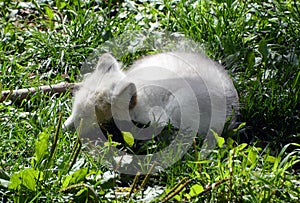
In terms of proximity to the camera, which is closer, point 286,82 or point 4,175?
point 4,175

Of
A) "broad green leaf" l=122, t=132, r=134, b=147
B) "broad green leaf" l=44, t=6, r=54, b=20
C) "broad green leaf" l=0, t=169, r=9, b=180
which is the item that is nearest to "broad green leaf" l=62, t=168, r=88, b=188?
"broad green leaf" l=0, t=169, r=9, b=180

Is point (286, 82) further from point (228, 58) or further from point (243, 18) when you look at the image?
point (243, 18)

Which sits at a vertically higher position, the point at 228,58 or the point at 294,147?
the point at 228,58

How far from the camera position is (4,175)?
2.90m

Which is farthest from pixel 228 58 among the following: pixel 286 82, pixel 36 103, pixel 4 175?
pixel 4 175

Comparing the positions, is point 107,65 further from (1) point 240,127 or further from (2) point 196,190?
(2) point 196,190

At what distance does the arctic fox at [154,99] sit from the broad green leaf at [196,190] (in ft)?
1.92

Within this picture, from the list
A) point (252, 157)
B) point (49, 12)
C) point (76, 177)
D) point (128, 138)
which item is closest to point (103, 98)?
point (128, 138)

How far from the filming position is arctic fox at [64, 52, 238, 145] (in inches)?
132

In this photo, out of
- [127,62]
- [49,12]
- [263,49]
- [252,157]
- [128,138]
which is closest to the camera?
[252,157]

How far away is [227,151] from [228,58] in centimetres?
100

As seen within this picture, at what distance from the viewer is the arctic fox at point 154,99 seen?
11.0ft

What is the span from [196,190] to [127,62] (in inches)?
57.3

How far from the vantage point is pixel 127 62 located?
13.7 ft
